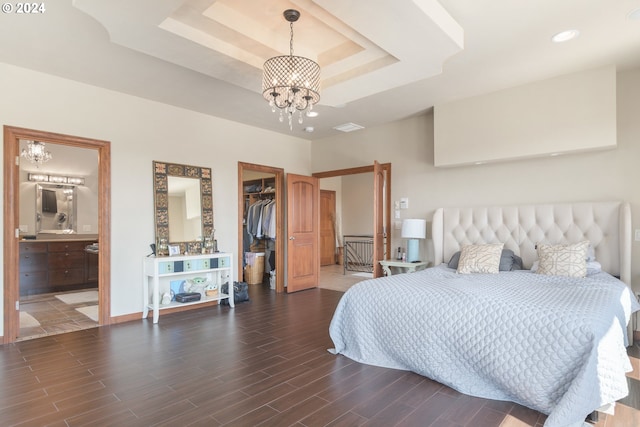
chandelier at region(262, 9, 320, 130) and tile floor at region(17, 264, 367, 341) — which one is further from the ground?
chandelier at region(262, 9, 320, 130)

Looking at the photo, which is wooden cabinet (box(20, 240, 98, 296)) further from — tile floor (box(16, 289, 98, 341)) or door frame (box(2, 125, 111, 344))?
door frame (box(2, 125, 111, 344))

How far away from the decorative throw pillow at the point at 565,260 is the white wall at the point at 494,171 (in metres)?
0.75

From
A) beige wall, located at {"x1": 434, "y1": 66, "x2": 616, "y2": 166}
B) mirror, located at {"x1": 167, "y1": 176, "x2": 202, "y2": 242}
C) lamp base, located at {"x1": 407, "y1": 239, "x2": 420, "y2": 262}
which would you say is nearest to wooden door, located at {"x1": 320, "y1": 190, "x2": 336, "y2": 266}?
lamp base, located at {"x1": 407, "y1": 239, "x2": 420, "y2": 262}

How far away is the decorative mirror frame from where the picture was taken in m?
4.51

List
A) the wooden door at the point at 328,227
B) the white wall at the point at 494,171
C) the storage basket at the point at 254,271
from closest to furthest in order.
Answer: the white wall at the point at 494,171 < the storage basket at the point at 254,271 < the wooden door at the point at 328,227

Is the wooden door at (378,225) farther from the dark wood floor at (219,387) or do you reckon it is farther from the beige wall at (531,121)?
the dark wood floor at (219,387)

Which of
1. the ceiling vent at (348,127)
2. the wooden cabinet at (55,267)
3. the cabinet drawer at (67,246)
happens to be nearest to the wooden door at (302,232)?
the ceiling vent at (348,127)

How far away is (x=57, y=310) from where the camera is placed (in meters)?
4.65

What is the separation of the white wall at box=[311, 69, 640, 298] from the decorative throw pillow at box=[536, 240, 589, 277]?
755 mm

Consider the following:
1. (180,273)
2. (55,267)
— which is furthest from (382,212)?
(55,267)

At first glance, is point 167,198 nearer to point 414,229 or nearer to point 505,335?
point 414,229

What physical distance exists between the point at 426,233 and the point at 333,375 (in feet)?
9.69

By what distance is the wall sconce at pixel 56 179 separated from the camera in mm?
6254

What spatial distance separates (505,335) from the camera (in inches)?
86.3
